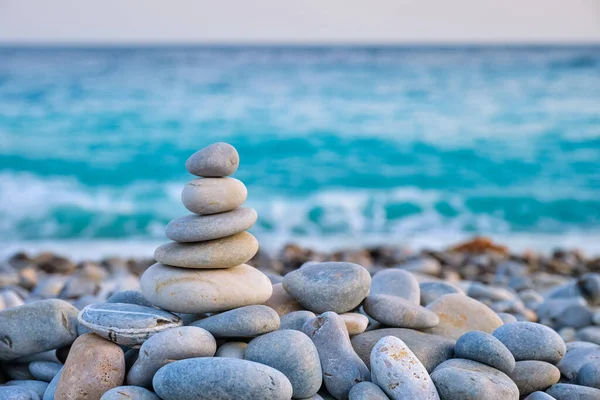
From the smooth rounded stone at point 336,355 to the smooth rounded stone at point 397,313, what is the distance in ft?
1.04

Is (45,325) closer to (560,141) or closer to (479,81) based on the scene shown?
(560,141)

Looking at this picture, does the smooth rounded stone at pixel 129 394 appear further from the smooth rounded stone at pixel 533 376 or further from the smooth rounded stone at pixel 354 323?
the smooth rounded stone at pixel 533 376

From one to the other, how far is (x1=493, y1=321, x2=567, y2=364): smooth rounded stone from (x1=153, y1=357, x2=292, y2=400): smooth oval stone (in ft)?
3.96

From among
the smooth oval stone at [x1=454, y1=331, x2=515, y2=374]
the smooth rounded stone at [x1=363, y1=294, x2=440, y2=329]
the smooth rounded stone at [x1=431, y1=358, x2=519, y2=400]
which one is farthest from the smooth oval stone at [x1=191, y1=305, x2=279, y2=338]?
the smooth oval stone at [x1=454, y1=331, x2=515, y2=374]

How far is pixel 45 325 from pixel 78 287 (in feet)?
7.80

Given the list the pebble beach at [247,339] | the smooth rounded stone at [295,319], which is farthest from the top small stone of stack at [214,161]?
the smooth rounded stone at [295,319]

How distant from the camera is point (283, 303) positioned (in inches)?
122

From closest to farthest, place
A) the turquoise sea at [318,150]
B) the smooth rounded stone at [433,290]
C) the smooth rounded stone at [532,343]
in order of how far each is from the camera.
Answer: the smooth rounded stone at [532,343], the smooth rounded stone at [433,290], the turquoise sea at [318,150]

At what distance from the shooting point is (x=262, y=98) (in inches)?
854

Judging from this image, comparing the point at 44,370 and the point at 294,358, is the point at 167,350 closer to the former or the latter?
the point at 294,358

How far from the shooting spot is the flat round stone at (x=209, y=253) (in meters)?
2.82

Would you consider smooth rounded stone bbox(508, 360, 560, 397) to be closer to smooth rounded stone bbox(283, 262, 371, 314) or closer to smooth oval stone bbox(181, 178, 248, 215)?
smooth rounded stone bbox(283, 262, 371, 314)

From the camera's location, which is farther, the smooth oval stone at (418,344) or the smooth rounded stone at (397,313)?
the smooth rounded stone at (397,313)

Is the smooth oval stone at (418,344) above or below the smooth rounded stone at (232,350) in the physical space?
below
